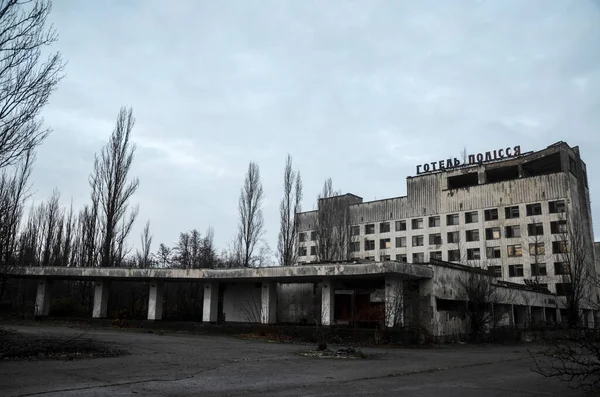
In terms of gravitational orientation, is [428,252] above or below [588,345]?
above

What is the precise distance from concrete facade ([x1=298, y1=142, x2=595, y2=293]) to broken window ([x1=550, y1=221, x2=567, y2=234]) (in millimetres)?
96

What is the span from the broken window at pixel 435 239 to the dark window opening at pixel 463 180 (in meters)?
6.08

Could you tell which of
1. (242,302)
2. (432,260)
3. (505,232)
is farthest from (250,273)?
(505,232)

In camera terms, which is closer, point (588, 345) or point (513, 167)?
point (588, 345)

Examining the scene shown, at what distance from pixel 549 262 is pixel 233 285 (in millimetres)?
35834

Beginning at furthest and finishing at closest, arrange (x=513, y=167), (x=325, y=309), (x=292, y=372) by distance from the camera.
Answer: (x=513, y=167), (x=325, y=309), (x=292, y=372)

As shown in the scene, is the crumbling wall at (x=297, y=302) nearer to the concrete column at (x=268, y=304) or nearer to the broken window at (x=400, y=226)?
the concrete column at (x=268, y=304)

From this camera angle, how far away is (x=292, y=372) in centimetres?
1140

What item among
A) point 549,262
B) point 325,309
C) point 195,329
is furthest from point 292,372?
point 549,262

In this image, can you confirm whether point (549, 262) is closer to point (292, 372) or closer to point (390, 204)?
point (390, 204)

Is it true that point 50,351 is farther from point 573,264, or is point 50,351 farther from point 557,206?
point 557,206

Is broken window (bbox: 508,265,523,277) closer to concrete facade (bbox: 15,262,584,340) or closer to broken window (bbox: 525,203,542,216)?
broken window (bbox: 525,203,542,216)

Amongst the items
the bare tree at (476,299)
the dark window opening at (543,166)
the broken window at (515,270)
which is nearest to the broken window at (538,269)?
the broken window at (515,270)

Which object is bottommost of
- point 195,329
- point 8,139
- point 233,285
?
point 195,329
